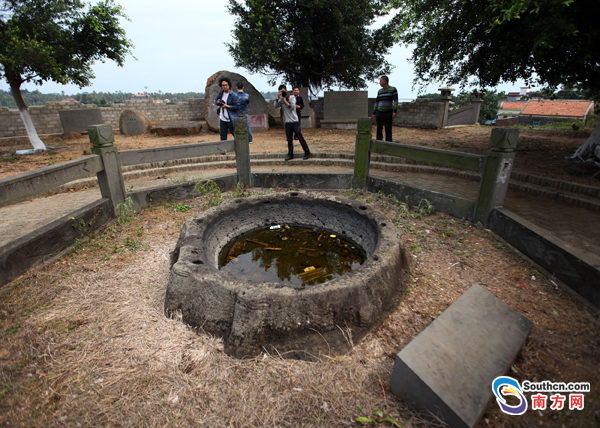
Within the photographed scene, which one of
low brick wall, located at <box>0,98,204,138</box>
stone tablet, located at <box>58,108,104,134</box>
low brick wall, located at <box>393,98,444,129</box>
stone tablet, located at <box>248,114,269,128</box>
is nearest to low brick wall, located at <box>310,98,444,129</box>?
low brick wall, located at <box>393,98,444,129</box>

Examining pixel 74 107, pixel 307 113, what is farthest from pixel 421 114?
pixel 74 107

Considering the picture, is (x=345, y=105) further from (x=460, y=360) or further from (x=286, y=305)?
(x=460, y=360)

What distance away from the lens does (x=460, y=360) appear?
1.73 metres

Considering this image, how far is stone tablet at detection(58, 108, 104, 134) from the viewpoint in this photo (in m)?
12.4

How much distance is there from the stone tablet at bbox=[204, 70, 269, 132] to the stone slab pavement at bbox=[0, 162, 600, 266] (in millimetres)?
6936

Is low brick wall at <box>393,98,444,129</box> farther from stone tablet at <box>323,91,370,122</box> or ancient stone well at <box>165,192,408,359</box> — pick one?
ancient stone well at <box>165,192,408,359</box>

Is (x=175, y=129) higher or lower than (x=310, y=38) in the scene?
lower

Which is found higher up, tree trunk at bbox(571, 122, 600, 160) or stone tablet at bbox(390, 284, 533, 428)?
tree trunk at bbox(571, 122, 600, 160)

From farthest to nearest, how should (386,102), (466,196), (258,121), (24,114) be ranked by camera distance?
1. (258,121)
2. (24,114)
3. (386,102)
4. (466,196)

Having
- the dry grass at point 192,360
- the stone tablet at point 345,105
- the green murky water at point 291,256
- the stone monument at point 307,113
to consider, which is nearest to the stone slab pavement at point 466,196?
the dry grass at point 192,360

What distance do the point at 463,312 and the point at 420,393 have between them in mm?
626

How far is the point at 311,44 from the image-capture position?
41.5 feet

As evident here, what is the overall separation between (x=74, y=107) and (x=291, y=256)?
15.3 m

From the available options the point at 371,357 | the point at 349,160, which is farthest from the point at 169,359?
the point at 349,160
